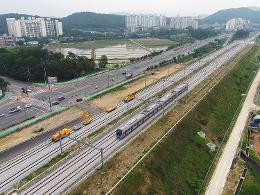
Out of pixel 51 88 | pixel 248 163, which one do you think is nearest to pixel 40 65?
pixel 51 88

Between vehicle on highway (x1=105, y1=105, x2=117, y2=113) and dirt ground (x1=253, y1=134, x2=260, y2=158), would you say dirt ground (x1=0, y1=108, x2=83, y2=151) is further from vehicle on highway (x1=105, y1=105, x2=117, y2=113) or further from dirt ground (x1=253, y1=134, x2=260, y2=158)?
dirt ground (x1=253, y1=134, x2=260, y2=158)

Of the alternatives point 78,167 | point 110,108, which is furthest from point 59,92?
point 78,167

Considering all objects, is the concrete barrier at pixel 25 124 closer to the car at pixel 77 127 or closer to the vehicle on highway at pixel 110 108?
the car at pixel 77 127

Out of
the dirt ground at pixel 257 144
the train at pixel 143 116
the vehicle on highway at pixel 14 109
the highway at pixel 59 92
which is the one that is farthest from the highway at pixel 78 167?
the vehicle on highway at pixel 14 109

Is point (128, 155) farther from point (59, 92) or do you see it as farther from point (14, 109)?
point (59, 92)

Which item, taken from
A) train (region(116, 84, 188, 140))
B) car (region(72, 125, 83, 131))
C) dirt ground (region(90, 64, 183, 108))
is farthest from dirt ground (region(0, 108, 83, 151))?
train (region(116, 84, 188, 140))

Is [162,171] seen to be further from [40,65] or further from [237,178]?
[40,65]
